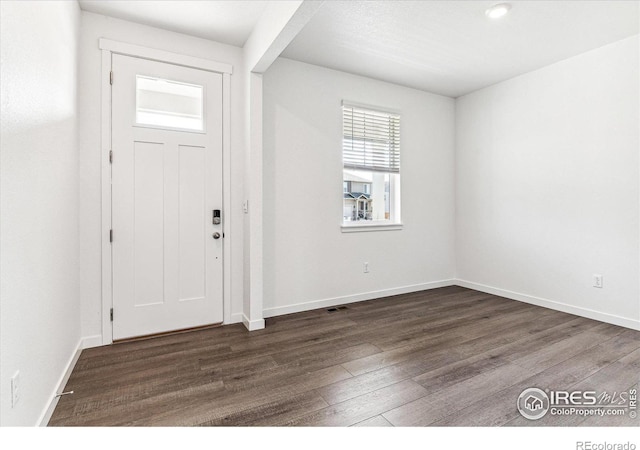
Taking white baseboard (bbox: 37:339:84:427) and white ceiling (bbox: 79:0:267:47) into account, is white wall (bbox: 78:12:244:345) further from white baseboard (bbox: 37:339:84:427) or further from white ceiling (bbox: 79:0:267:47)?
white baseboard (bbox: 37:339:84:427)

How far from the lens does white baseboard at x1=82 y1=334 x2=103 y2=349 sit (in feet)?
8.58

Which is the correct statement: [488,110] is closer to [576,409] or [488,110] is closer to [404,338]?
[404,338]

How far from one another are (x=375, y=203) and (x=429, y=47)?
1.90 metres

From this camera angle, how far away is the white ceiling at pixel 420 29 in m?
2.57

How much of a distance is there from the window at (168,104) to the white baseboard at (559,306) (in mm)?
4160

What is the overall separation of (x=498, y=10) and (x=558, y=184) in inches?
81.8

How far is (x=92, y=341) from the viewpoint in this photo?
264cm

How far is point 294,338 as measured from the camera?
2.82 meters

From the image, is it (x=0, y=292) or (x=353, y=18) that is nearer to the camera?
(x=0, y=292)

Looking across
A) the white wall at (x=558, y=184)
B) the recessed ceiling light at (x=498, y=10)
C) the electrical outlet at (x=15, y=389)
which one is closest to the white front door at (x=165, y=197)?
the electrical outlet at (x=15, y=389)

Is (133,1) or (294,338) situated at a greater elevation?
(133,1)

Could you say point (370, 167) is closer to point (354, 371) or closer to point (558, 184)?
point (558, 184)

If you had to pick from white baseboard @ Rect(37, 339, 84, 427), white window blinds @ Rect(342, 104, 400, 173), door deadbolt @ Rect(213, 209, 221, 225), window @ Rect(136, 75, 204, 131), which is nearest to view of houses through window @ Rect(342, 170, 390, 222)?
white window blinds @ Rect(342, 104, 400, 173)
